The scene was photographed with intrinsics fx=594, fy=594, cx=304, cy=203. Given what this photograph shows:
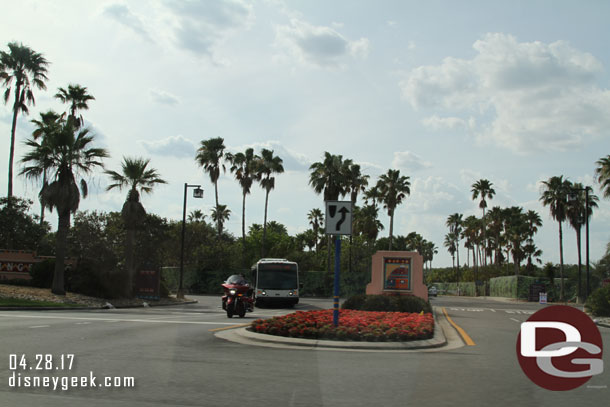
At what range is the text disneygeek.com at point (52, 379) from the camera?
25.5 ft

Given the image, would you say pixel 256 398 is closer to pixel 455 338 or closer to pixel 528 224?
A: pixel 455 338

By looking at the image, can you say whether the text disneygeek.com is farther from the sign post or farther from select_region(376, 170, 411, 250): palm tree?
select_region(376, 170, 411, 250): palm tree

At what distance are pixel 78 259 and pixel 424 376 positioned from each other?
99.4ft

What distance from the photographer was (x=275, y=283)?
34750 millimetres

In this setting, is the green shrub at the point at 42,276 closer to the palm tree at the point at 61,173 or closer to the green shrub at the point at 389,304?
the palm tree at the point at 61,173

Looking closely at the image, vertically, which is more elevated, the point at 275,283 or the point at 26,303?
the point at 275,283

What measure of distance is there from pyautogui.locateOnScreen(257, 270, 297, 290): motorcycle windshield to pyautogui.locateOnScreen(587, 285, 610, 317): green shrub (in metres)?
16.1

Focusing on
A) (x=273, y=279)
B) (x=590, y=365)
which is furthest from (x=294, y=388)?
(x=273, y=279)

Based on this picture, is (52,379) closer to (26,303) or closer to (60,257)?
(26,303)

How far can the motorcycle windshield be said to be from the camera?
34.7 metres

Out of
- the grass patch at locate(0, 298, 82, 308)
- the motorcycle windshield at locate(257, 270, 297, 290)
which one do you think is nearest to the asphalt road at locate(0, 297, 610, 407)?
the grass patch at locate(0, 298, 82, 308)

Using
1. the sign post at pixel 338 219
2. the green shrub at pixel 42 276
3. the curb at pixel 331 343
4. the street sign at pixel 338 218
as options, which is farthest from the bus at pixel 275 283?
the street sign at pixel 338 218
